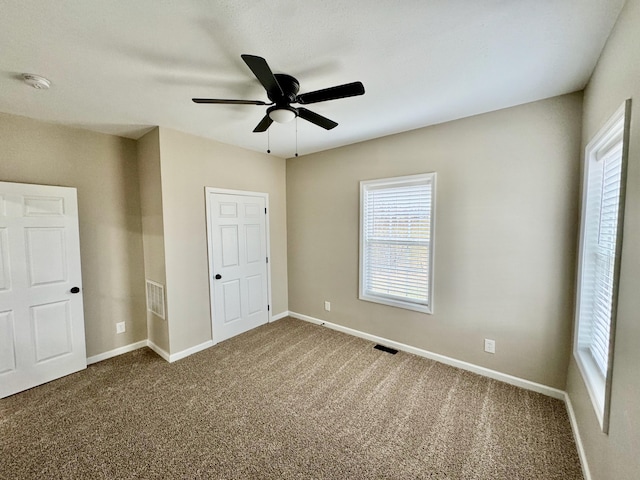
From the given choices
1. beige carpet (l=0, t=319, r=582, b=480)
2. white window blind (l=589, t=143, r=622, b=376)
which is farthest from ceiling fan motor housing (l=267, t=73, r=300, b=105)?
beige carpet (l=0, t=319, r=582, b=480)

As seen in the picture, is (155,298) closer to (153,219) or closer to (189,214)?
(153,219)

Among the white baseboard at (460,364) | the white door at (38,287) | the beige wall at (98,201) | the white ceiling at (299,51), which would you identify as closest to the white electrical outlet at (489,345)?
the white baseboard at (460,364)

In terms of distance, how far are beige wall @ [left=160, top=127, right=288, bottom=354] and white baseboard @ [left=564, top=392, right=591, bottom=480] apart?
3.47 meters

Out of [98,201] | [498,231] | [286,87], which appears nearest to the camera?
[286,87]

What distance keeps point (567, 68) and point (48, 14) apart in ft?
10.0

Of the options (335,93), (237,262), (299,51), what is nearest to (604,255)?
(335,93)

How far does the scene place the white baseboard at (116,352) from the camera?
9.66 feet

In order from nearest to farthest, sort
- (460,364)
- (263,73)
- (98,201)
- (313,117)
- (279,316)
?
(263,73) < (313,117) < (460,364) < (98,201) < (279,316)

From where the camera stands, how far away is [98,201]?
2941 millimetres

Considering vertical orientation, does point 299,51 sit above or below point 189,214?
above

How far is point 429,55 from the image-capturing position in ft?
5.48

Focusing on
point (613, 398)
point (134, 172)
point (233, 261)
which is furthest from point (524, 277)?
point (134, 172)

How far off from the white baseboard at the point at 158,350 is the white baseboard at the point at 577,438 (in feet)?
11.7

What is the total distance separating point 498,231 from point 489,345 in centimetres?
111
